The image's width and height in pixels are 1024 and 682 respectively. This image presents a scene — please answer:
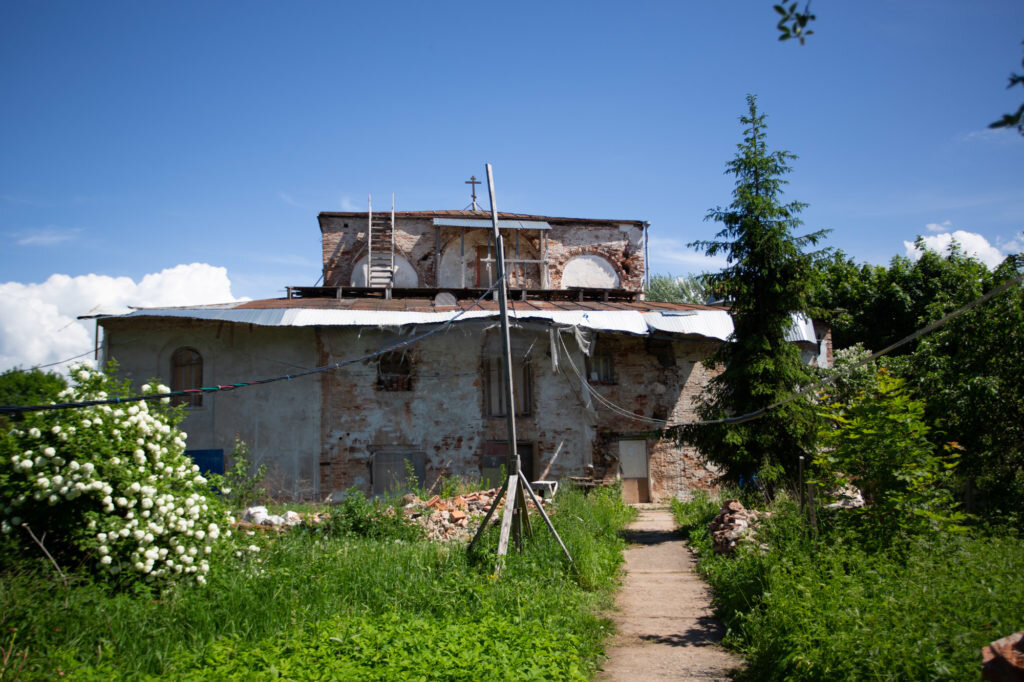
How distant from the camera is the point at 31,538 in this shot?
25.8 ft

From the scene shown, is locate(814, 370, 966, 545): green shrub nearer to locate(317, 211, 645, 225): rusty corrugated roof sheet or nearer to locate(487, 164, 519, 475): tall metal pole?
locate(487, 164, 519, 475): tall metal pole

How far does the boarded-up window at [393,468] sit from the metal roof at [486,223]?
861 centimetres

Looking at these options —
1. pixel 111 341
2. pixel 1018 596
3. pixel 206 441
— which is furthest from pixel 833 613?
pixel 111 341

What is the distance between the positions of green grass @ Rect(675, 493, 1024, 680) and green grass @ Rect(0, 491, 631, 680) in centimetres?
169

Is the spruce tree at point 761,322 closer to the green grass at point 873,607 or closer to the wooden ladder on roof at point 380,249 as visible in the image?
the green grass at point 873,607

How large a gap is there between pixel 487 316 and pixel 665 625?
11.2 m

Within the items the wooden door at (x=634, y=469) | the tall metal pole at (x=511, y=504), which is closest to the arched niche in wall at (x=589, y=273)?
the wooden door at (x=634, y=469)

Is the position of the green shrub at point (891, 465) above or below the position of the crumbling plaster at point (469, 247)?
below

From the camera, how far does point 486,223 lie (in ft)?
82.8

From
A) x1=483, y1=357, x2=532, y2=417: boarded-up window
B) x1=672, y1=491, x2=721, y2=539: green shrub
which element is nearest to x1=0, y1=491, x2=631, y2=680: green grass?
x1=672, y1=491, x2=721, y2=539: green shrub

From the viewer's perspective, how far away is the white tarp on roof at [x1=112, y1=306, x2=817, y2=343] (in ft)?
59.9

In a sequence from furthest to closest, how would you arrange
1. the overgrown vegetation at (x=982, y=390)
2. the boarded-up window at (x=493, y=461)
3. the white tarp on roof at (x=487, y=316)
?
1. the boarded-up window at (x=493, y=461)
2. the white tarp on roof at (x=487, y=316)
3. the overgrown vegetation at (x=982, y=390)

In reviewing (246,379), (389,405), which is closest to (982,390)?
(389,405)

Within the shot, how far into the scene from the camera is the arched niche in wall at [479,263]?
25922mm
